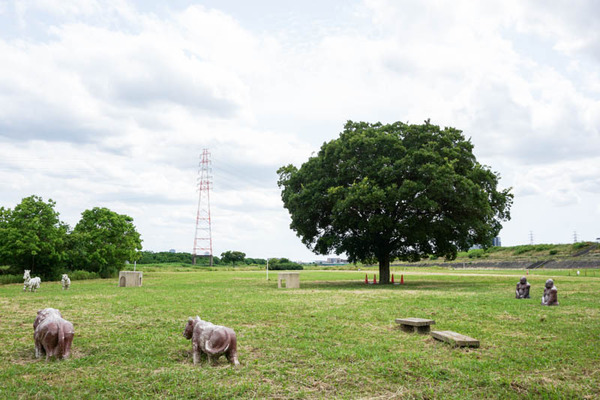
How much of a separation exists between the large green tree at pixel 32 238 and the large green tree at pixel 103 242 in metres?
4.03

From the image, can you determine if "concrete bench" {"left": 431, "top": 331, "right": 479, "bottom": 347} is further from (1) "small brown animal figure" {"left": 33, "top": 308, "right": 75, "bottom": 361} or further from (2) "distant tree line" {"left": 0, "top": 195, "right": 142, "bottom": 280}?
(2) "distant tree line" {"left": 0, "top": 195, "right": 142, "bottom": 280}

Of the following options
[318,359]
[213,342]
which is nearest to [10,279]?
[213,342]

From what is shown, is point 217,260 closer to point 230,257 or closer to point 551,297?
point 230,257

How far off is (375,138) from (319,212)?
6056mm

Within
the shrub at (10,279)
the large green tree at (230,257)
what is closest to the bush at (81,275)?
the shrub at (10,279)

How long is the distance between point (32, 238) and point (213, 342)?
3180 cm

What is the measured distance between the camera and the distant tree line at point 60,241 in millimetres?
32344

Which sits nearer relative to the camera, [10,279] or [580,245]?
[10,279]

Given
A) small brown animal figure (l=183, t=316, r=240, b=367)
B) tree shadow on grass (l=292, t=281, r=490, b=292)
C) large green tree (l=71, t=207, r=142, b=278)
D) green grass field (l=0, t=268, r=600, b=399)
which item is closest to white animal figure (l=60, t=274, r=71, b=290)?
green grass field (l=0, t=268, r=600, b=399)

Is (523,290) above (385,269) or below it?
below

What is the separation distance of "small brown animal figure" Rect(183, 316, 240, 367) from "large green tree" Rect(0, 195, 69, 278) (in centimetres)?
3072

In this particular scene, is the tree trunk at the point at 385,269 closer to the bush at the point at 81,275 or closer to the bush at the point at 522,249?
the bush at the point at 81,275

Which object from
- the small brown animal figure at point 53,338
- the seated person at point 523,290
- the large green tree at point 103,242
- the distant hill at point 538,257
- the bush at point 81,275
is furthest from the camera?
the distant hill at point 538,257

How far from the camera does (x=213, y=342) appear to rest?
678 centimetres
